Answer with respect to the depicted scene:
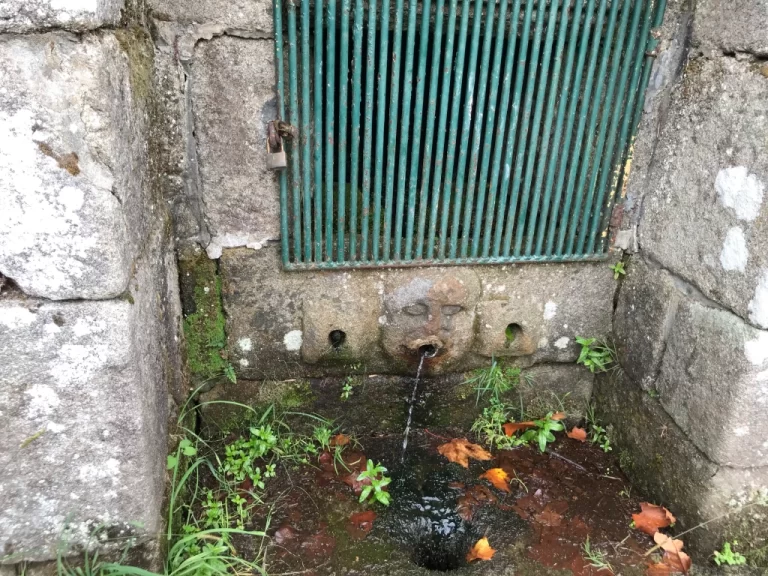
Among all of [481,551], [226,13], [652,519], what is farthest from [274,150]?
[652,519]

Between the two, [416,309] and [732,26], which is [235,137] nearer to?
[416,309]

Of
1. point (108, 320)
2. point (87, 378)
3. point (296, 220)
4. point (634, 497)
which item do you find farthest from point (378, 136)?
point (634, 497)

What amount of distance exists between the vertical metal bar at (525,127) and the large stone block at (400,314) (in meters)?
0.20

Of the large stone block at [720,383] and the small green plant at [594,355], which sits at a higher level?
the large stone block at [720,383]

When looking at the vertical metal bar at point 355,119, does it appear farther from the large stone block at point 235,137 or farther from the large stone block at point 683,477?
the large stone block at point 683,477

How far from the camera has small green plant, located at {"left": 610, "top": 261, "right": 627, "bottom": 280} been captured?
2.49 metres

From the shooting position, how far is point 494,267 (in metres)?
2.42

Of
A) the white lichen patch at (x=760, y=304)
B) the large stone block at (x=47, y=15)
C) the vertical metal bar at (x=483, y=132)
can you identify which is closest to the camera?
the large stone block at (x=47, y=15)

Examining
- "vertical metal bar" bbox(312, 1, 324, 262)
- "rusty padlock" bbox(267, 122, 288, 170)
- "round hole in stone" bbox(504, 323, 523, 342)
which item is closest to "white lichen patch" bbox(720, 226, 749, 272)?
"round hole in stone" bbox(504, 323, 523, 342)

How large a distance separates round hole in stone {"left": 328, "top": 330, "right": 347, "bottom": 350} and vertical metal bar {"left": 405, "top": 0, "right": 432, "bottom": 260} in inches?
18.2

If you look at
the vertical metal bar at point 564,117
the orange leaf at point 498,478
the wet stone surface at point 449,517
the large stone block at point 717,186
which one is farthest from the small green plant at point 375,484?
the large stone block at point 717,186

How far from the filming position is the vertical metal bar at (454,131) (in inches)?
78.4

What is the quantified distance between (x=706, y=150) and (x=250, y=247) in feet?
5.69

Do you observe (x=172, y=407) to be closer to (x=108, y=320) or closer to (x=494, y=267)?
(x=108, y=320)
